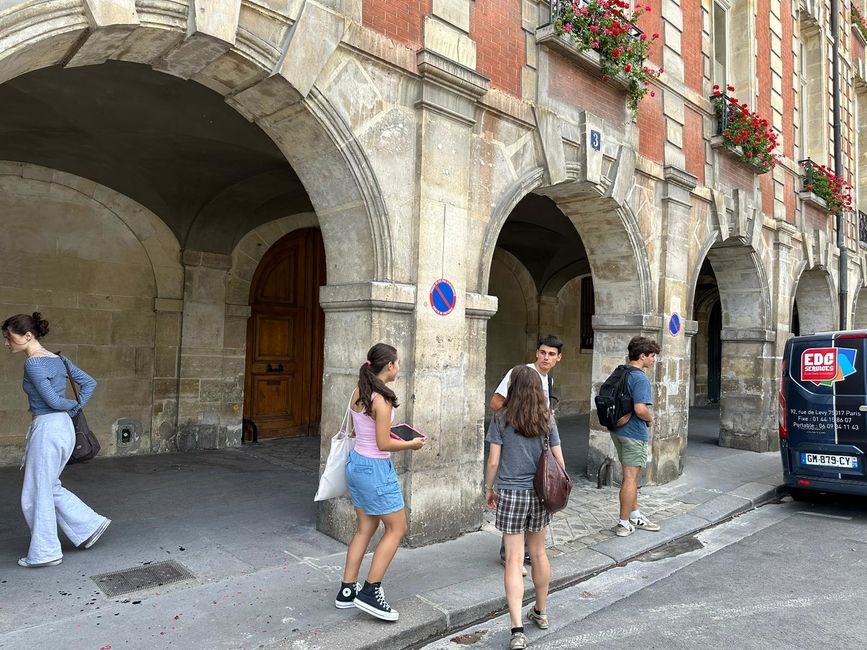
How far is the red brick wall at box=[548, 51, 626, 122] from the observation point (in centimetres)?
615

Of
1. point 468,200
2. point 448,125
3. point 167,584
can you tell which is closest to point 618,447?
point 468,200

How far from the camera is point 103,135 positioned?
6.38 m

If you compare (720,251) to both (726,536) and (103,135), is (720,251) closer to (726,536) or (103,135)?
(726,536)

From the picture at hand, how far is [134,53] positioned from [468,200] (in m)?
2.54

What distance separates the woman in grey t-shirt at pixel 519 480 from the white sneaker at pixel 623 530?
206 centimetres

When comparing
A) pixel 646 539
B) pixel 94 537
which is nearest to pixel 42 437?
pixel 94 537

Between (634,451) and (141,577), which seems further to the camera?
(634,451)

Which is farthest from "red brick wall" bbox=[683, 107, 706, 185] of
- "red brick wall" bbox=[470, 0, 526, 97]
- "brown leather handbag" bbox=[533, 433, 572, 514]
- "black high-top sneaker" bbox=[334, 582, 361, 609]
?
"black high-top sneaker" bbox=[334, 582, 361, 609]

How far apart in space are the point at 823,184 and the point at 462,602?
1167 cm

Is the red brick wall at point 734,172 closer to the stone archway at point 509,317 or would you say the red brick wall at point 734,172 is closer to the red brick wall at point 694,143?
the red brick wall at point 694,143

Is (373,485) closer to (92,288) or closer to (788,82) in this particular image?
(92,288)

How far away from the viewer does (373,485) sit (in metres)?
3.29

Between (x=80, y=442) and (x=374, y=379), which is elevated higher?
(x=374, y=379)

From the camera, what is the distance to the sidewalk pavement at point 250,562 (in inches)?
123
